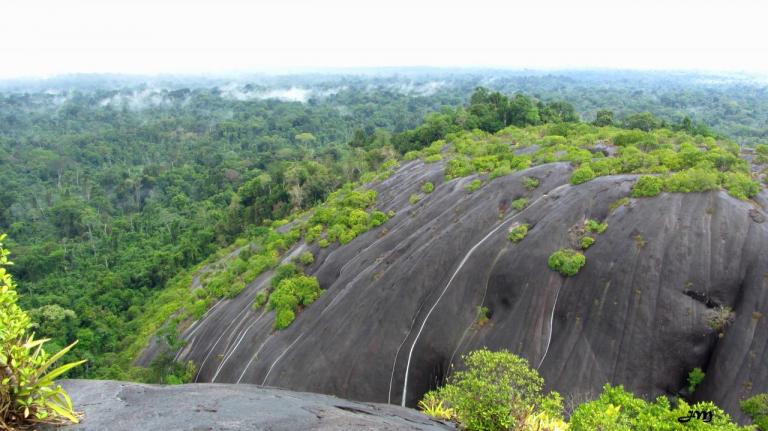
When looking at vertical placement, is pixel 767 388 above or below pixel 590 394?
above

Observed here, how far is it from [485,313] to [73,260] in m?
54.5

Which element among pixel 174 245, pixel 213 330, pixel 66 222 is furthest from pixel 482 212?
pixel 66 222

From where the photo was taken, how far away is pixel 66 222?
65.6 meters

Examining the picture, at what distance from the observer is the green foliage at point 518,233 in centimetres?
2225

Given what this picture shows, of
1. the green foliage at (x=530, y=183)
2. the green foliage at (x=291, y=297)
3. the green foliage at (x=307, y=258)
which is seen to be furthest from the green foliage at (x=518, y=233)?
the green foliage at (x=307, y=258)

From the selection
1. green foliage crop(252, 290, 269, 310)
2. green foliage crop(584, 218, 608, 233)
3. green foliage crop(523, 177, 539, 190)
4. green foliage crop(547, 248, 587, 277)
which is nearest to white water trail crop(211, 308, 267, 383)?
green foliage crop(252, 290, 269, 310)

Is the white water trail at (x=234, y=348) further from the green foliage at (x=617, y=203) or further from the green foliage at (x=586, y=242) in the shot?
the green foliage at (x=617, y=203)

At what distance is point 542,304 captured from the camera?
19.8 meters

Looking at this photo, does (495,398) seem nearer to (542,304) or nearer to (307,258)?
(542,304)

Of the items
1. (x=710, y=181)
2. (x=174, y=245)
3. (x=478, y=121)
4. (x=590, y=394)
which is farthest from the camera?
(x=174, y=245)

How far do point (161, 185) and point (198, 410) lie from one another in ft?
270

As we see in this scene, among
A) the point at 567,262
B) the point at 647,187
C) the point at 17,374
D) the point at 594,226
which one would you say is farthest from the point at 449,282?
the point at 17,374

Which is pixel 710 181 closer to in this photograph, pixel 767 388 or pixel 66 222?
pixel 767 388
